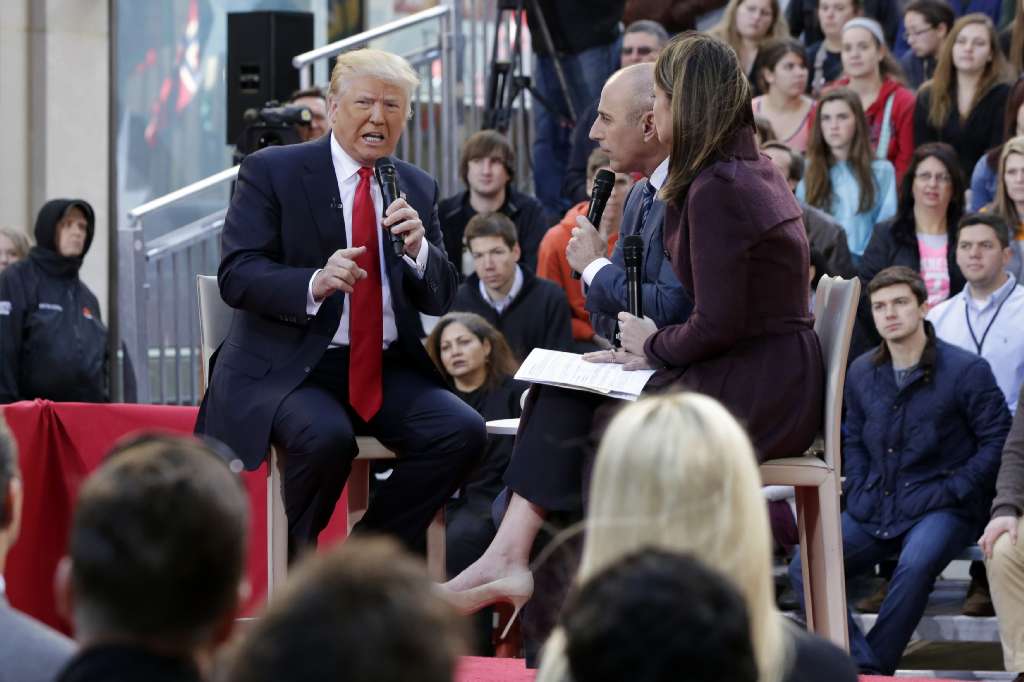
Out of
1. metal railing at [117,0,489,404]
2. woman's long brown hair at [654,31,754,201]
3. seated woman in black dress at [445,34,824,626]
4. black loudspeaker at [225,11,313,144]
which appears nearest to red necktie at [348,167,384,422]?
seated woman in black dress at [445,34,824,626]

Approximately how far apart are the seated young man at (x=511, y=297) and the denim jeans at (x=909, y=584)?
1.56 m

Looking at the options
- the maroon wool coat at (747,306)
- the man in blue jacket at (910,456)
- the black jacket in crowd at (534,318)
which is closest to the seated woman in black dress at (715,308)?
the maroon wool coat at (747,306)

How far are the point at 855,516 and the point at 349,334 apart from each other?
2.17m

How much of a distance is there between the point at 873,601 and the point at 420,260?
2395 millimetres

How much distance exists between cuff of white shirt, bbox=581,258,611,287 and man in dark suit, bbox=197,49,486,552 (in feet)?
1.41

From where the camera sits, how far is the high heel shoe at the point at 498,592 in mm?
3660

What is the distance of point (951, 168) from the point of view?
20.9ft

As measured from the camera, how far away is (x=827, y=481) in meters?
3.66

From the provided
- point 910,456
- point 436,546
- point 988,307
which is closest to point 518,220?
point 988,307

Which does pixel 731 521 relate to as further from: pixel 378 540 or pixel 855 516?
pixel 855 516

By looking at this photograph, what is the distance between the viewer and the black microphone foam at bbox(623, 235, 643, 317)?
11.9ft

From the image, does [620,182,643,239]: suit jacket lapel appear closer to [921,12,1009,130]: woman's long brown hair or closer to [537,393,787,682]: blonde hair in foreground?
[537,393,787,682]: blonde hair in foreground

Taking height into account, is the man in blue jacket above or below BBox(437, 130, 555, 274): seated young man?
below

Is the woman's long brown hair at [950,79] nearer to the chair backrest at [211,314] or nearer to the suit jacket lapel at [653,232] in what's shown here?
the suit jacket lapel at [653,232]
